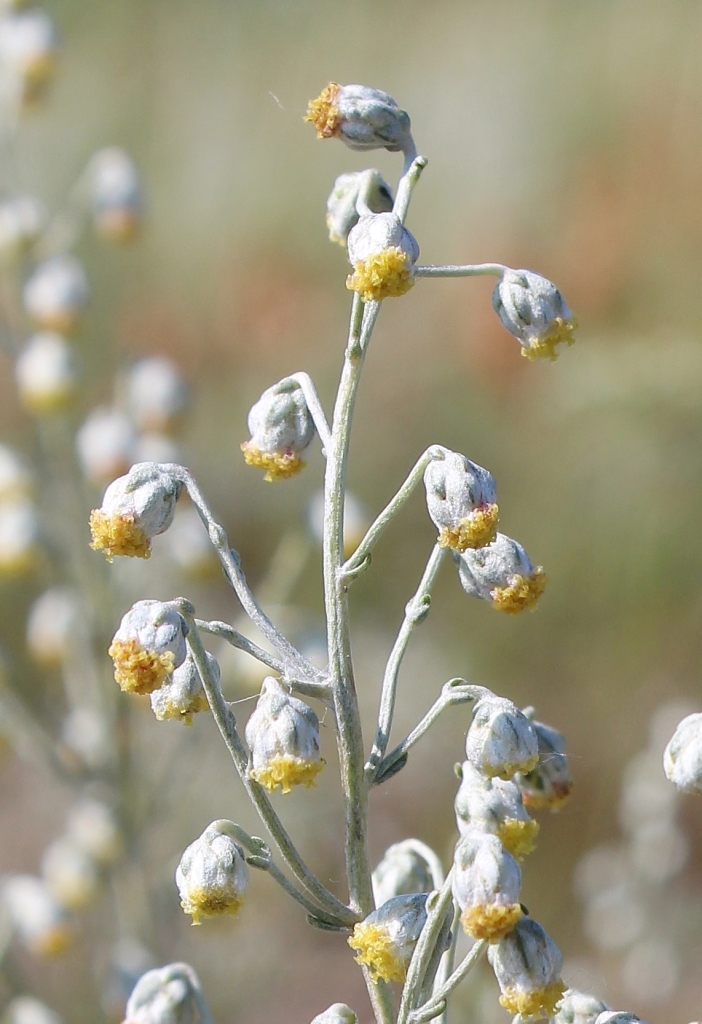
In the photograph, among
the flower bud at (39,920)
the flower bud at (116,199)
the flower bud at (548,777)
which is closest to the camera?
the flower bud at (548,777)

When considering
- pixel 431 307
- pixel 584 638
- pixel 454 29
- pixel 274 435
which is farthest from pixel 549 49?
pixel 274 435

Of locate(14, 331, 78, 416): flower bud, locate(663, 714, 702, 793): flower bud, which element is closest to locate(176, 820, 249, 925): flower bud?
locate(663, 714, 702, 793): flower bud

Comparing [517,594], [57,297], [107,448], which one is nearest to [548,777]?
[517,594]

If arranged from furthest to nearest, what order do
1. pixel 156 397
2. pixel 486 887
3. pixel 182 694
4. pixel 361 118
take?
1. pixel 156 397
2. pixel 361 118
3. pixel 182 694
4. pixel 486 887

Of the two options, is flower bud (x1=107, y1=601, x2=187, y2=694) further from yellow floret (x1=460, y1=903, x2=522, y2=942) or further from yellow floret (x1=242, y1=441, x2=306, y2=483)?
yellow floret (x1=460, y1=903, x2=522, y2=942)

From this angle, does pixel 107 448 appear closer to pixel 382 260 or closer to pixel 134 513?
pixel 134 513

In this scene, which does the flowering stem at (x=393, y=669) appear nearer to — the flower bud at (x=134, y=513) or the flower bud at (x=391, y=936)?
the flower bud at (x=391, y=936)

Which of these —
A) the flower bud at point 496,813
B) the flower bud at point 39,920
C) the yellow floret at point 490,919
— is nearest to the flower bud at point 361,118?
the flower bud at point 496,813

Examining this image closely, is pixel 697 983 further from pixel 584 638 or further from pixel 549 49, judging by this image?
pixel 549 49
